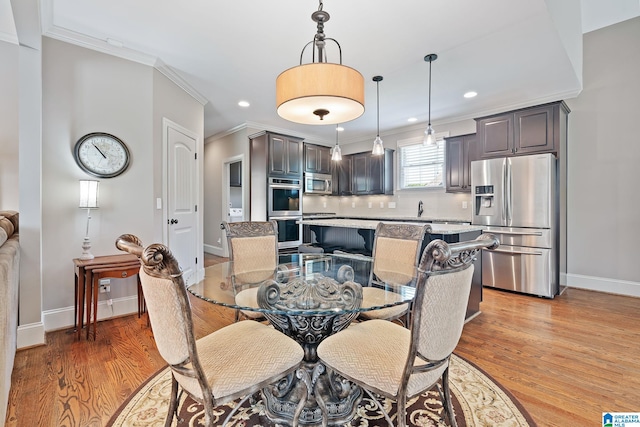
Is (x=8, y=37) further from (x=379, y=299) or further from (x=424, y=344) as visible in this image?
(x=424, y=344)

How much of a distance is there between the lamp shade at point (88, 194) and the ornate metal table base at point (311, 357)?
2.15 metres

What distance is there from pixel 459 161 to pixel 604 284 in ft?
8.21

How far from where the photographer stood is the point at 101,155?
2850 mm

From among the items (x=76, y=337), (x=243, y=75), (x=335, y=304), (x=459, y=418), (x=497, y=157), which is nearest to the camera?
(x=335, y=304)

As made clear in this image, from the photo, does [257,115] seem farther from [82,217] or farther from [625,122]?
[625,122]

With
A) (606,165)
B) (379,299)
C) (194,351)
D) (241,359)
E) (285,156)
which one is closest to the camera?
(194,351)

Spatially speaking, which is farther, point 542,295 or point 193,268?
point 193,268

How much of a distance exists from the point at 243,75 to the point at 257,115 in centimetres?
154

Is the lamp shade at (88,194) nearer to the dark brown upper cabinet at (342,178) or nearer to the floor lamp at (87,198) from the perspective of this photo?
the floor lamp at (87,198)

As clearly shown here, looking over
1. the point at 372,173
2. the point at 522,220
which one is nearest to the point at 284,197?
the point at 372,173

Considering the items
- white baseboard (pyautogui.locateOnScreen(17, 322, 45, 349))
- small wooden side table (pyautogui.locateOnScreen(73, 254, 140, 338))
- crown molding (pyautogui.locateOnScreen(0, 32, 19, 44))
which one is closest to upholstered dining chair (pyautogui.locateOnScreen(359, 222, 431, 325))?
small wooden side table (pyautogui.locateOnScreen(73, 254, 140, 338))

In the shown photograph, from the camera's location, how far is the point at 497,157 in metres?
4.11

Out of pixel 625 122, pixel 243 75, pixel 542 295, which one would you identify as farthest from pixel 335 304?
pixel 625 122

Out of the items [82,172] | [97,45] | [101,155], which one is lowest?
[82,172]
